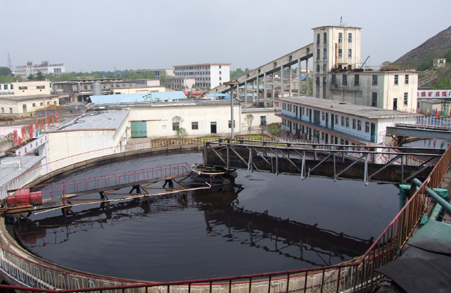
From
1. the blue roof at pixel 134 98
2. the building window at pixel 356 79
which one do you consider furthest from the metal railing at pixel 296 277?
the blue roof at pixel 134 98

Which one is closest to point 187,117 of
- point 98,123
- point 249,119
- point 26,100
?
point 249,119

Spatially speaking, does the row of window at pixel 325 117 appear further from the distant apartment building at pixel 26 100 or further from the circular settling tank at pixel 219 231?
the distant apartment building at pixel 26 100

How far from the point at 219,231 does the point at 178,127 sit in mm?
24162

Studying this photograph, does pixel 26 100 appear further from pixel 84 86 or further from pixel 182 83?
pixel 182 83

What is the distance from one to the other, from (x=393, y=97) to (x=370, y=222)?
19.9 meters

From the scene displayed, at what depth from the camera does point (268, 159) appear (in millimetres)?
18656

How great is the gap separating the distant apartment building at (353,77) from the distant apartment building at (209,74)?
66.2 meters

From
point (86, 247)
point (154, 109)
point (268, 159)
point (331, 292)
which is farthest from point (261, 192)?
point (154, 109)

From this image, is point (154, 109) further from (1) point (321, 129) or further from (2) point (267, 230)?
(2) point (267, 230)

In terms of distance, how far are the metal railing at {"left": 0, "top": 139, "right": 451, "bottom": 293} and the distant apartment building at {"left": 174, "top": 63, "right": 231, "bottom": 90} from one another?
98929 mm

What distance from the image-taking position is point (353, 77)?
3628cm

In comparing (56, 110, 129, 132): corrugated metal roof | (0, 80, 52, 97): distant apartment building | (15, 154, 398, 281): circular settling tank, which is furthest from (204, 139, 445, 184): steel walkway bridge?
(0, 80, 52, 97): distant apartment building

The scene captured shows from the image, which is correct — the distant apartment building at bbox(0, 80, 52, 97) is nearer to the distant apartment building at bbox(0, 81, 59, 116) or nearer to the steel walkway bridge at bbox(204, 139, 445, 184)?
the distant apartment building at bbox(0, 81, 59, 116)

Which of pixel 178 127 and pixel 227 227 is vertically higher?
pixel 178 127
